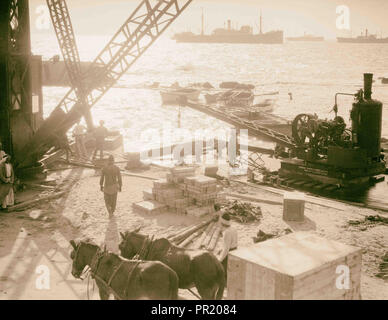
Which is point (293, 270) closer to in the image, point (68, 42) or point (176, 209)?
point (176, 209)

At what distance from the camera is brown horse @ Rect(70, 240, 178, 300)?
798cm

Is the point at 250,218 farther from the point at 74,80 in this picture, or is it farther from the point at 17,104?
the point at 74,80

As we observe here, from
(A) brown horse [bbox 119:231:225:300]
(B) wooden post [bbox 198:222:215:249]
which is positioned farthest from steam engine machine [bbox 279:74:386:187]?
(A) brown horse [bbox 119:231:225:300]

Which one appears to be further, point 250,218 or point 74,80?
point 74,80

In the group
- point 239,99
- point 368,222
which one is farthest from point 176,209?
point 239,99

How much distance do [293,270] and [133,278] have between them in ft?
8.26

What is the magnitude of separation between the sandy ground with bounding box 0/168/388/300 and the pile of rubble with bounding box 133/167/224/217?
0.29 m

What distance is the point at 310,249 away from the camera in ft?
26.8

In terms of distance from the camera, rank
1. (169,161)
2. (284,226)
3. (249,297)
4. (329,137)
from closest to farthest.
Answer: (249,297), (284,226), (329,137), (169,161)

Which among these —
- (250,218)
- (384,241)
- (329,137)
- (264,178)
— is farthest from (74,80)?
(384,241)

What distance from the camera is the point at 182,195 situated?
15523 mm

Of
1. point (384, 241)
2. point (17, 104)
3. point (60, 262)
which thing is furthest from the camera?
point (17, 104)

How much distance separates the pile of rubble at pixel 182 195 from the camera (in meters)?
14.9
